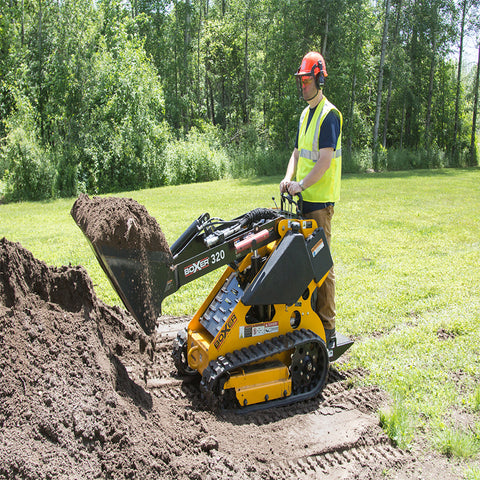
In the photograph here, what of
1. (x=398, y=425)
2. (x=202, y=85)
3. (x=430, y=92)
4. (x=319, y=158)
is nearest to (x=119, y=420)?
(x=398, y=425)

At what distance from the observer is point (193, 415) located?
3.67 metres

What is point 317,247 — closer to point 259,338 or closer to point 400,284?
point 259,338

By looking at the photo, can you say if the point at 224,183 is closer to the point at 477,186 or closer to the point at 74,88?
the point at 74,88

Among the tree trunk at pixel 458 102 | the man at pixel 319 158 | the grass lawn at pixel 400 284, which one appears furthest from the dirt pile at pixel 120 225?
the tree trunk at pixel 458 102

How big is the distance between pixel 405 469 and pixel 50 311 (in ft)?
9.14

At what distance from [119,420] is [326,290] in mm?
2247

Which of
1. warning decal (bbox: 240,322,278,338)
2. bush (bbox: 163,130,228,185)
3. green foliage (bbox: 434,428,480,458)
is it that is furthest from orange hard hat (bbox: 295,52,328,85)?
bush (bbox: 163,130,228,185)

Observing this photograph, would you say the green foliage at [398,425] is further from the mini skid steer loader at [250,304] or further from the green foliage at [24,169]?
the green foliage at [24,169]

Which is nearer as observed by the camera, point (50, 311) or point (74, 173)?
point (50, 311)

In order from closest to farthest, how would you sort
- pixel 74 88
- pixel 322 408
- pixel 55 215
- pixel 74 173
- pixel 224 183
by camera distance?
pixel 322 408 < pixel 55 215 < pixel 74 173 < pixel 74 88 < pixel 224 183

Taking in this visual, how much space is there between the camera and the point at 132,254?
3338 mm

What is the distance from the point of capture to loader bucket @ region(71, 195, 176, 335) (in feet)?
10.7

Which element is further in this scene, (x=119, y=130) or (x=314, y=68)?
(x=119, y=130)

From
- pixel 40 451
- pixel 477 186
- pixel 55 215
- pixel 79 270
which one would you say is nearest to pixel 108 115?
pixel 55 215
